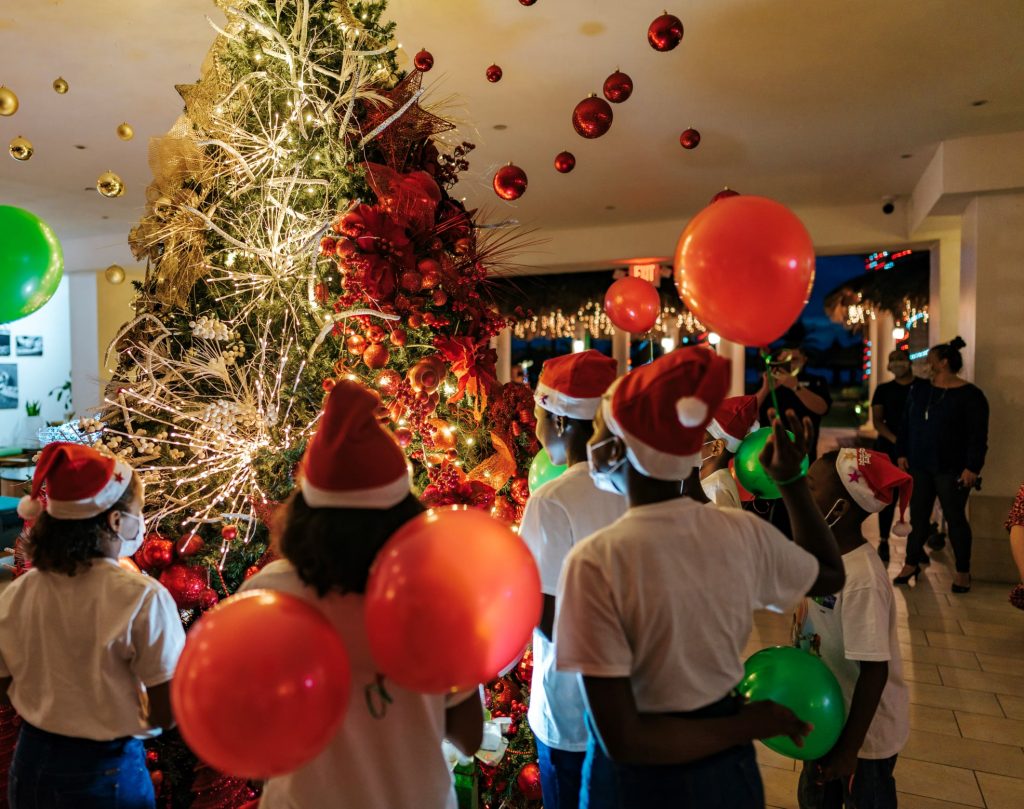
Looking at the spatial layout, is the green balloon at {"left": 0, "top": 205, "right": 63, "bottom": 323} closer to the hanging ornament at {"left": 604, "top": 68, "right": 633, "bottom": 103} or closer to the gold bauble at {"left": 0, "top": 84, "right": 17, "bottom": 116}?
the gold bauble at {"left": 0, "top": 84, "right": 17, "bottom": 116}

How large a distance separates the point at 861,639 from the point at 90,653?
169 cm

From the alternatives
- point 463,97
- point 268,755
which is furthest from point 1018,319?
point 268,755

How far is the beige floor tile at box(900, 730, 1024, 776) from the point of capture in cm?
291

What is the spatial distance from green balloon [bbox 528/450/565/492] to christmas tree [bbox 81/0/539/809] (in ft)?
0.30

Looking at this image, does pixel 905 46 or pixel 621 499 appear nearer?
pixel 621 499

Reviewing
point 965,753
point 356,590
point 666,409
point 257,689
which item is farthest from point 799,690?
point 965,753

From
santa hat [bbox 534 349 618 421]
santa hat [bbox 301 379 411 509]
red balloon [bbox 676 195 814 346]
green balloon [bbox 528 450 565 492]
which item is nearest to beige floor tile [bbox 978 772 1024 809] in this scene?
green balloon [bbox 528 450 565 492]

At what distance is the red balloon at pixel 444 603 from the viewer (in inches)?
38.0

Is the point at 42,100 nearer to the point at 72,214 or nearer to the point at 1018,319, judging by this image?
the point at 72,214

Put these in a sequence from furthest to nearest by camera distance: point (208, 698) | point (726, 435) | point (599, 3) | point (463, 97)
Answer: point (463, 97)
point (599, 3)
point (726, 435)
point (208, 698)

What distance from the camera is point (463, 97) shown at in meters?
4.70

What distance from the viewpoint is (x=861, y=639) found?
66.3 inches

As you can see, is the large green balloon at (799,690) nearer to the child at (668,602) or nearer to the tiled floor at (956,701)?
the child at (668,602)

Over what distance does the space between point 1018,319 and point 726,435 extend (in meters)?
4.11
